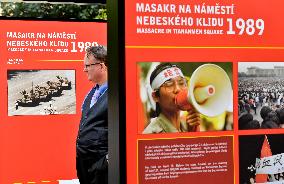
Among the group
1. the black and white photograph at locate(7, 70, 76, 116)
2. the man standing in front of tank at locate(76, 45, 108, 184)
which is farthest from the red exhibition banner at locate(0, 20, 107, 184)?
the man standing in front of tank at locate(76, 45, 108, 184)

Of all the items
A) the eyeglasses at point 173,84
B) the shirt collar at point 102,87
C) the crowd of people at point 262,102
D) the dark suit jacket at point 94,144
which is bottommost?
the dark suit jacket at point 94,144

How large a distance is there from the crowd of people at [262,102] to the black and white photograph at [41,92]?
331 centimetres

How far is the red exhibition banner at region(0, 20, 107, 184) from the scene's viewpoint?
589 cm

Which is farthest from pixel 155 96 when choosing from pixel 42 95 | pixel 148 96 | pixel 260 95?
pixel 42 95

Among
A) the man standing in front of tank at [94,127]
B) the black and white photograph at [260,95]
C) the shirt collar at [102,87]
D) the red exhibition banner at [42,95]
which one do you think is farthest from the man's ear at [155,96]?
the red exhibition banner at [42,95]

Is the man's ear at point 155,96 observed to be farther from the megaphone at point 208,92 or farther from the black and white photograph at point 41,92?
the black and white photograph at point 41,92

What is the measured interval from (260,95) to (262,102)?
0.12ft

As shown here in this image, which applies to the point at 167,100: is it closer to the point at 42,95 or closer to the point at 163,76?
the point at 163,76

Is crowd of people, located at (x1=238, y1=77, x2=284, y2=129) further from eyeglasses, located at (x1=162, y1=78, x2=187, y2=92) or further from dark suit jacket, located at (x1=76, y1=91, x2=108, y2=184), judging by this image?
dark suit jacket, located at (x1=76, y1=91, x2=108, y2=184)

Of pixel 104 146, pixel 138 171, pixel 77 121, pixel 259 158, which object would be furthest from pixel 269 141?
pixel 77 121

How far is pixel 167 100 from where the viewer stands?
2.75 metres

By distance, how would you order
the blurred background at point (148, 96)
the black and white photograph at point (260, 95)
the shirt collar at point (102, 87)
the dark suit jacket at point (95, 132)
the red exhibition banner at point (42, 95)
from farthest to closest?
the red exhibition banner at point (42, 95) → the shirt collar at point (102, 87) → the dark suit jacket at point (95, 132) → the black and white photograph at point (260, 95) → the blurred background at point (148, 96)

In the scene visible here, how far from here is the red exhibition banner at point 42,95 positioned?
5.89 m

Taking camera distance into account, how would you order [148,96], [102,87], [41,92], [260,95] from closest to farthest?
[148,96] → [260,95] → [102,87] → [41,92]
